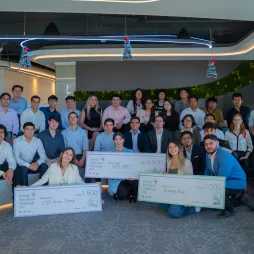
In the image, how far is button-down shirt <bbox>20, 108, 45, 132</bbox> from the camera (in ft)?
18.7

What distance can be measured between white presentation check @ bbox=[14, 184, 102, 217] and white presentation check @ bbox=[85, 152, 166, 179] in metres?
0.66

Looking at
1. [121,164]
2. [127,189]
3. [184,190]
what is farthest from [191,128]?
[184,190]

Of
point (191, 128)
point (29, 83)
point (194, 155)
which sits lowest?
point (194, 155)

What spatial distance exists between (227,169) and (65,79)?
21.7ft

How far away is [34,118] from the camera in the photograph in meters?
5.71

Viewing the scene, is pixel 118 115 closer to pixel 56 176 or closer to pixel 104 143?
pixel 104 143

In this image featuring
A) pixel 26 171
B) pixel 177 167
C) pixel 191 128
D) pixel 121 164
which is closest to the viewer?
pixel 177 167

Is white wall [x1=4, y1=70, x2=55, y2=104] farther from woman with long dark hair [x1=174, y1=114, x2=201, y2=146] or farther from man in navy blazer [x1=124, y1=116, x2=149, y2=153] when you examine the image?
woman with long dark hair [x1=174, y1=114, x2=201, y2=146]

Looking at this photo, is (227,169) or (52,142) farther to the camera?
(52,142)

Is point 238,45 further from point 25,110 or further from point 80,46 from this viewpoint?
point 25,110

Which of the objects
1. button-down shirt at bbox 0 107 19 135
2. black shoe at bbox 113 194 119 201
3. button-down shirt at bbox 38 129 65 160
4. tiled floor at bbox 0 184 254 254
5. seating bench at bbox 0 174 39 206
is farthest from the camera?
button-down shirt at bbox 0 107 19 135

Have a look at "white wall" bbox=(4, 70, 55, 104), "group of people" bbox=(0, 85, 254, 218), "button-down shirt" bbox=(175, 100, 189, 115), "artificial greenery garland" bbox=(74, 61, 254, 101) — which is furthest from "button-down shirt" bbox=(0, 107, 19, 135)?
"white wall" bbox=(4, 70, 55, 104)

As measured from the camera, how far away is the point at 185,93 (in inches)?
266

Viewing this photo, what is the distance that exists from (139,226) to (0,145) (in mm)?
2130
